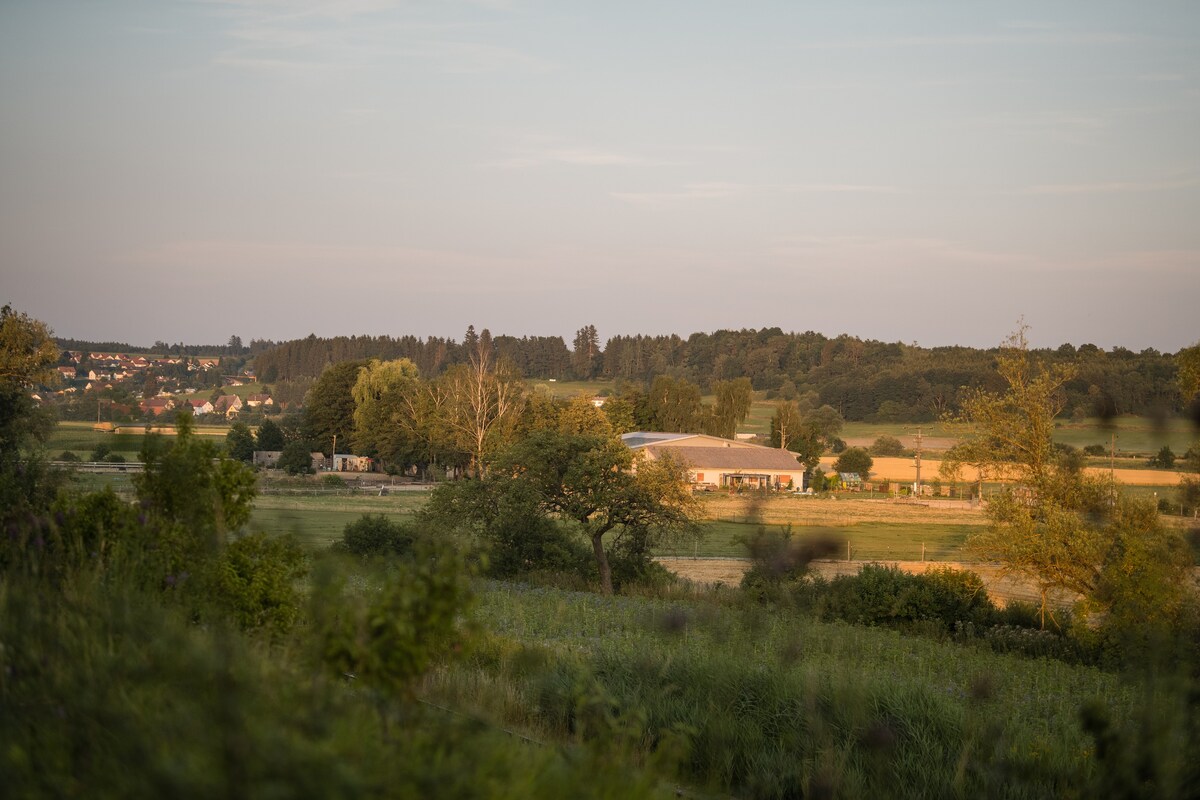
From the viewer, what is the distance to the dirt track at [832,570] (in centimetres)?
3594

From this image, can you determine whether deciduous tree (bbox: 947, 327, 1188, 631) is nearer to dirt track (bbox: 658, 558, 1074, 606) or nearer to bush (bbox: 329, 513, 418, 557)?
dirt track (bbox: 658, 558, 1074, 606)

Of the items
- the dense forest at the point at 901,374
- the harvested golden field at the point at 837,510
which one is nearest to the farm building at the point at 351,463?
the dense forest at the point at 901,374

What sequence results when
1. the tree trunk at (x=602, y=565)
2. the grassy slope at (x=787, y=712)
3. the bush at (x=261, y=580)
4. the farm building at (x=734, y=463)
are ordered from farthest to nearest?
A: the farm building at (x=734, y=463)
the tree trunk at (x=602, y=565)
the bush at (x=261, y=580)
the grassy slope at (x=787, y=712)

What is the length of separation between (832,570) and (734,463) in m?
59.9

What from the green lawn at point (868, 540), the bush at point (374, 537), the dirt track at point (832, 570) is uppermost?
the bush at point (374, 537)

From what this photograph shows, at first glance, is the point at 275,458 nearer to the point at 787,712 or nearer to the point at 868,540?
the point at 868,540

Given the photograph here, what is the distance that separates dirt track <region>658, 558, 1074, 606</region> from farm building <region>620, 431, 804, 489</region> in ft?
163

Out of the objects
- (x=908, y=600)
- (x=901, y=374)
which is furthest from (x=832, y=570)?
(x=901, y=374)

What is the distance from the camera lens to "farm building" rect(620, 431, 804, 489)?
325 ft

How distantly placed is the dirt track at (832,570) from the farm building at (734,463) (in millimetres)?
49619

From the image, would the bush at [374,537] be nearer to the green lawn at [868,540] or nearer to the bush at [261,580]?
the green lawn at [868,540]

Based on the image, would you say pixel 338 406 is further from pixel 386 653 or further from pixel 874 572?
pixel 386 653

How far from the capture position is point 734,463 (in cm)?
10075

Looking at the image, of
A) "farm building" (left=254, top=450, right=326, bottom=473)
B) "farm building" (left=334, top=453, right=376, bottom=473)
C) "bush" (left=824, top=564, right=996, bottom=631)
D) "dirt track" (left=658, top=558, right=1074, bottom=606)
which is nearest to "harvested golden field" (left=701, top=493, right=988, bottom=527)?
"dirt track" (left=658, top=558, right=1074, bottom=606)
